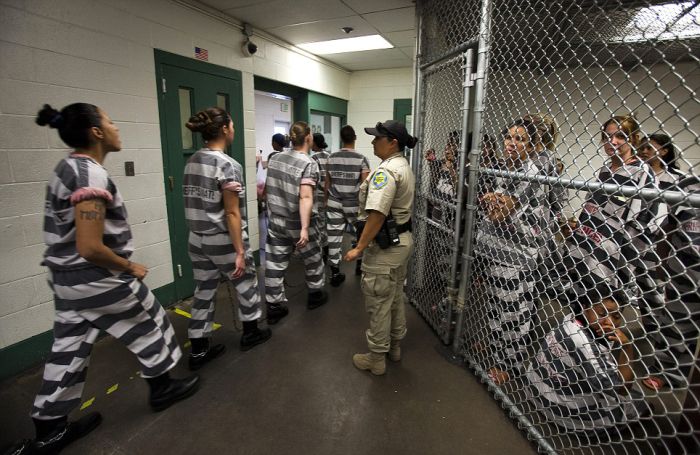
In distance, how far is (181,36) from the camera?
3227 millimetres

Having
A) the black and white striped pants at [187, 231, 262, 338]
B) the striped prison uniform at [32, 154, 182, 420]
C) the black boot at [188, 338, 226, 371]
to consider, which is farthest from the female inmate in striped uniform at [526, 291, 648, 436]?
the striped prison uniform at [32, 154, 182, 420]

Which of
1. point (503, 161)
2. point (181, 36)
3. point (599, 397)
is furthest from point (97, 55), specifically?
point (599, 397)

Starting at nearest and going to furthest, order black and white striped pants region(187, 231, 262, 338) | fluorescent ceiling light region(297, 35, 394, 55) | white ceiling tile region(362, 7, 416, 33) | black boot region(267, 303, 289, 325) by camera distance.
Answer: black and white striped pants region(187, 231, 262, 338)
black boot region(267, 303, 289, 325)
white ceiling tile region(362, 7, 416, 33)
fluorescent ceiling light region(297, 35, 394, 55)

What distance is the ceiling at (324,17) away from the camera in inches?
133

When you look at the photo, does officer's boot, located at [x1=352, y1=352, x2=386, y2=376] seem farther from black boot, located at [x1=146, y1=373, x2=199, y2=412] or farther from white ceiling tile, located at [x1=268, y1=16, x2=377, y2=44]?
white ceiling tile, located at [x1=268, y1=16, x2=377, y2=44]

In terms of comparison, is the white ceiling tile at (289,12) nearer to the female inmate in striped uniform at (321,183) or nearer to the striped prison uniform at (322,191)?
the female inmate in striped uniform at (321,183)

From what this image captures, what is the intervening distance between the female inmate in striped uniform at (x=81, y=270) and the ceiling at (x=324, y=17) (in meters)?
2.30

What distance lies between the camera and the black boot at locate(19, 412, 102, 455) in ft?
5.78

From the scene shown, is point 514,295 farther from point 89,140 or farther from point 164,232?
point 164,232

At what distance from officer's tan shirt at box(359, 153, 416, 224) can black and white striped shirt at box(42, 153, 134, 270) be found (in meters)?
1.35

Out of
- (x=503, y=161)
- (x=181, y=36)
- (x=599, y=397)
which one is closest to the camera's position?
(x=599, y=397)

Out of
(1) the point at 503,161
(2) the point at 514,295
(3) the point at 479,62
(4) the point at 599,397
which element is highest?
(3) the point at 479,62

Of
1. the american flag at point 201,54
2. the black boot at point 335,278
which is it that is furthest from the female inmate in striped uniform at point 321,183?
the american flag at point 201,54

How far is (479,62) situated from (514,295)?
4.60ft
